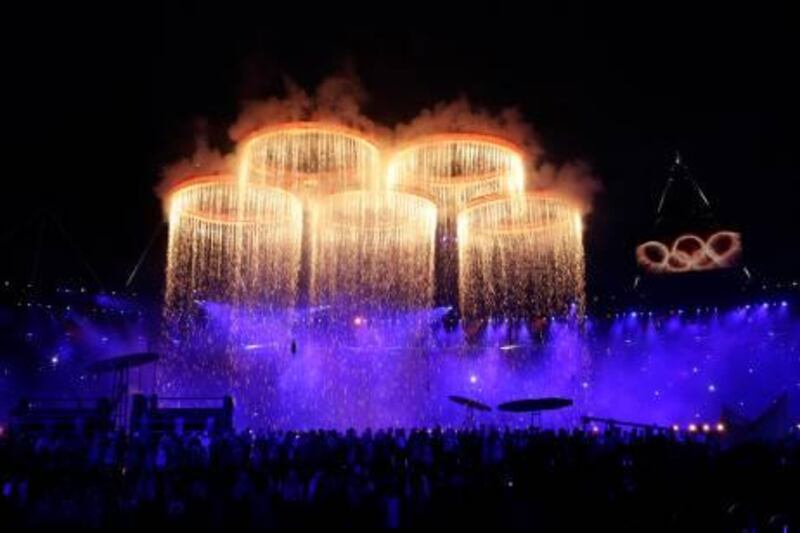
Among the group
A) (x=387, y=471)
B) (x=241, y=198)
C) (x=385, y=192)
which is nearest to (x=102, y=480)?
(x=387, y=471)

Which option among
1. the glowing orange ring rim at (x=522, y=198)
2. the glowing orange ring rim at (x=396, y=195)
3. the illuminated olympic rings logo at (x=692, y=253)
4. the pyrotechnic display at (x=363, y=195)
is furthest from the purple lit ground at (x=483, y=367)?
the glowing orange ring rim at (x=522, y=198)

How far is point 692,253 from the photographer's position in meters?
16.9

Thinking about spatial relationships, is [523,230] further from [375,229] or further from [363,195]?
[363,195]

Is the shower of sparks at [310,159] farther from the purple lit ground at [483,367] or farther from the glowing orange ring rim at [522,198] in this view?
the purple lit ground at [483,367]

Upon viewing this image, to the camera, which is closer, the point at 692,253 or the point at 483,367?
the point at 692,253

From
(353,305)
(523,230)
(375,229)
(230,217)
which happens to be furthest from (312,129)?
(353,305)

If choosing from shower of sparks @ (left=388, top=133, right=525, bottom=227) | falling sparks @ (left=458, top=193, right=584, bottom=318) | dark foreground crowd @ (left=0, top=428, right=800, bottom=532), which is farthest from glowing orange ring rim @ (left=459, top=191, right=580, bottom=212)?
dark foreground crowd @ (left=0, top=428, right=800, bottom=532)

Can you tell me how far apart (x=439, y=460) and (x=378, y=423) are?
16245 millimetres

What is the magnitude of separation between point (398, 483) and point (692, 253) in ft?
33.4

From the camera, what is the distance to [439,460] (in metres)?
13.1

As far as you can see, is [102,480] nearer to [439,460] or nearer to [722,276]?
[439,460]

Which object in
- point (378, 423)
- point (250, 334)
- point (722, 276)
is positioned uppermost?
point (722, 276)

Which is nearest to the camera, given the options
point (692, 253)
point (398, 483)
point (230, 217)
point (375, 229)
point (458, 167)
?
point (398, 483)

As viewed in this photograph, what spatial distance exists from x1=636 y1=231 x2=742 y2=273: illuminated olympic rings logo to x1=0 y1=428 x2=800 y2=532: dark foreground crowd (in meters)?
4.46
